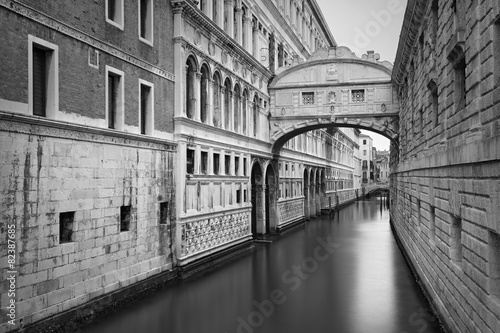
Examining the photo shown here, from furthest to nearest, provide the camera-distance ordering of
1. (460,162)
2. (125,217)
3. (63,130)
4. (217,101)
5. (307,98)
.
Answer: (307,98)
(217,101)
(125,217)
(63,130)
(460,162)

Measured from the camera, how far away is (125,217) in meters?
12.5

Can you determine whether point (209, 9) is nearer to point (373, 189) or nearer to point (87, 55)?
point (87, 55)

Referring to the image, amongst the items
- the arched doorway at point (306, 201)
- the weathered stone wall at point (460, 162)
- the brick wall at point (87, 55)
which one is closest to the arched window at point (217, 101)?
the brick wall at point (87, 55)

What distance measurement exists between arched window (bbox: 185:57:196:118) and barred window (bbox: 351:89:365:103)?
1023 centimetres

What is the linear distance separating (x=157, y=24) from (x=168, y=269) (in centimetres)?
738

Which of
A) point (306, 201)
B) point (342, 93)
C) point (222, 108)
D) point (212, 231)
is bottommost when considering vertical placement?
point (212, 231)

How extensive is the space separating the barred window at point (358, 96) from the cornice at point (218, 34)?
4.58 metres

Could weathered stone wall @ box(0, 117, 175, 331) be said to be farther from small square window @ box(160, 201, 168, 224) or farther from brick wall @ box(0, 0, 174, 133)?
brick wall @ box(0, 0, 174, 133)

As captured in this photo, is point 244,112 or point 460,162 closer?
point 460,162

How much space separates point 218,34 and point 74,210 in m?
9.82

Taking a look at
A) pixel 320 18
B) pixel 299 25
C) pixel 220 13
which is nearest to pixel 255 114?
pixel 220 13

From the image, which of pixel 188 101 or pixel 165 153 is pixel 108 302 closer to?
pixel 165 153

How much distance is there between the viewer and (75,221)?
33.9 ft

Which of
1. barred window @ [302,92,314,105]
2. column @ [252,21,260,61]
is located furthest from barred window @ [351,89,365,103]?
column @ [252,21,260,61]
